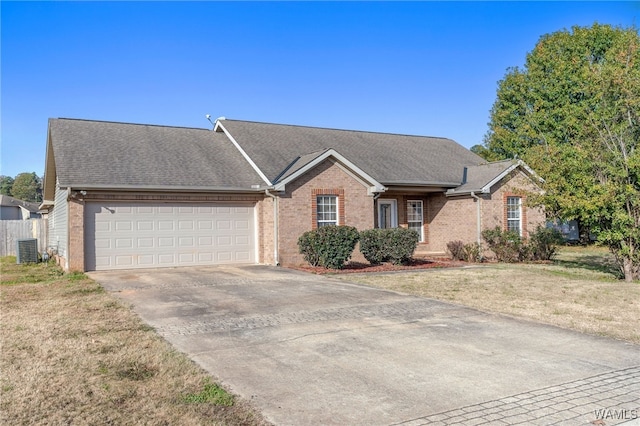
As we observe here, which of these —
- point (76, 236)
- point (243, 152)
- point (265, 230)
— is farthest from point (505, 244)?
point (76, 236)

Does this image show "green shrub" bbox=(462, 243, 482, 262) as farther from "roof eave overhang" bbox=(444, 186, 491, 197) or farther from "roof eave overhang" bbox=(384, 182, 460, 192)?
"roof eave overhang" bbox=(384, 182, 460, 192)

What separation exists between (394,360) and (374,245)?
1096cm

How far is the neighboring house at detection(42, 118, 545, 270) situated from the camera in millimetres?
16312

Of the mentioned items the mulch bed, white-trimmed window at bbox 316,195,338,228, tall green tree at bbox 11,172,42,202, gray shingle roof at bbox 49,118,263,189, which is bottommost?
the mulch bed

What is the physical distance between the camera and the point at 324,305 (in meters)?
10.0

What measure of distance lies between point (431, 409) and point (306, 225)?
43.4ft

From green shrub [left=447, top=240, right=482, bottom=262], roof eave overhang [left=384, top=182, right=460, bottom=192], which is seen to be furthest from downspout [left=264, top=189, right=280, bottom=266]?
green shrub [left=447, top=240, right=482, bottom=262]

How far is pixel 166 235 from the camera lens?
17.1 meters

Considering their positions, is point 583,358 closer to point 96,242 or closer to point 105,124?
point 96,242

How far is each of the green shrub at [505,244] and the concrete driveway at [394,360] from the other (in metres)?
10.5

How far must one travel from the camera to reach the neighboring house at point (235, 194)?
16312 mm

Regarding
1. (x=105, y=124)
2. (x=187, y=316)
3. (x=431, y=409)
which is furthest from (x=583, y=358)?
(x=105, y=124)

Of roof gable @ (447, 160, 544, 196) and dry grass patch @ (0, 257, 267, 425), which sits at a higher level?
roof gable @ (447, 160, 544, 196)

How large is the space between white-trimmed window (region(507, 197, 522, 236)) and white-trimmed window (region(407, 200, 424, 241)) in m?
3.81
